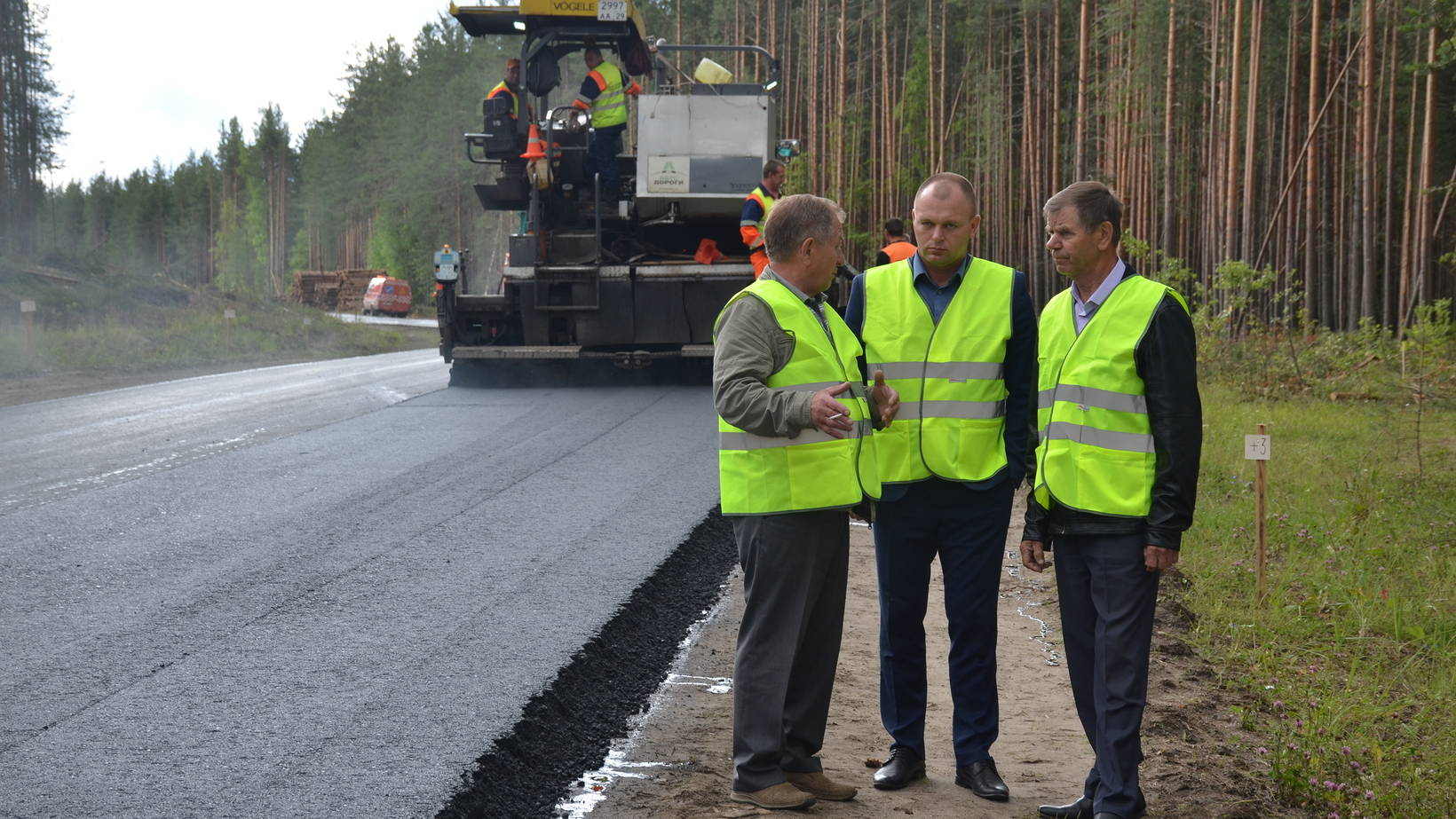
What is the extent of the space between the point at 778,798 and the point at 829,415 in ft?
3.45

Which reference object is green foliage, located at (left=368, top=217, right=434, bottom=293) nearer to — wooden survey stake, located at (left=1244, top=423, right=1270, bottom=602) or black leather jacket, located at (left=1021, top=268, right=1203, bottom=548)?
wooden survey stake, located at (left=1244, top=423, right=1270, bottom=602)

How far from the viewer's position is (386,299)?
48.1 metres

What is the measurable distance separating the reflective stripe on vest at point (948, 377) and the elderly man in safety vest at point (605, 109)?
9.43 metres

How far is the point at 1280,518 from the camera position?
749 centimetres

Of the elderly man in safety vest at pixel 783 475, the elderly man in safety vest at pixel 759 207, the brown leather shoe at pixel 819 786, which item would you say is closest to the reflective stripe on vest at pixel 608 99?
the elderly man in safety vest at pixel 759 207

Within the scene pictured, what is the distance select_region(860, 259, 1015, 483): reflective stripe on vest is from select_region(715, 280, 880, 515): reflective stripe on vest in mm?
210

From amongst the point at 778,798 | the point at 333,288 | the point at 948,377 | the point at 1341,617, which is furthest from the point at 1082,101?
the point at 333,288

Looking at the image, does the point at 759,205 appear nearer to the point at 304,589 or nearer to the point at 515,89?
the point at 515,89

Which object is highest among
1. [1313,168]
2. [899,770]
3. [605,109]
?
[1313,168]

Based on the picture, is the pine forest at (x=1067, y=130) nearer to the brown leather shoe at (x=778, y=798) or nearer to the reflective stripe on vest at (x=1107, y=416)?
the reflective stripe on vest at (x=1107, y=416)

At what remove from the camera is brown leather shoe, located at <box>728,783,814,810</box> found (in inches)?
139

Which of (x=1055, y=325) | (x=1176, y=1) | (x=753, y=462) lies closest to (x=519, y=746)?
(x=753, y=462)

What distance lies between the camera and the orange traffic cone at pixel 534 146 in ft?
42.3

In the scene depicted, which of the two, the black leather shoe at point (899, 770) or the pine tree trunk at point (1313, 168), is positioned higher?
the pine tree trunk at point (1313, 168)
